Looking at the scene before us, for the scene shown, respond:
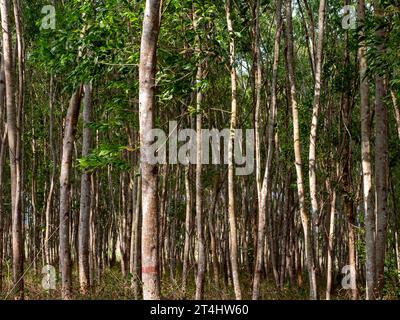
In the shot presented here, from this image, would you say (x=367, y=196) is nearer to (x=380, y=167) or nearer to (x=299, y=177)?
(x=380, y=167)

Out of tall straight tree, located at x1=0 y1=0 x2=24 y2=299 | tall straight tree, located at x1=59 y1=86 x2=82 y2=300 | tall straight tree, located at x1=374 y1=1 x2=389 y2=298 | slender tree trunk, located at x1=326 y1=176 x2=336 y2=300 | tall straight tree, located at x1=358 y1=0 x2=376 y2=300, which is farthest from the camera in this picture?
slender tree trunk, located at x1=326 y1=176 x2=336 y2=300

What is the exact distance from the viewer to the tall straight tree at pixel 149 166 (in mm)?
5965

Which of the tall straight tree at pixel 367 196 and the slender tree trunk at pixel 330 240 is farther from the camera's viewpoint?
the slender tree trunk at pixel 330 240

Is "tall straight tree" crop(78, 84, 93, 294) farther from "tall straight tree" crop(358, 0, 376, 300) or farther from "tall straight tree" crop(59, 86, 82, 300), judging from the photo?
"tall straight tree" crop(358, 0, 376, 300)

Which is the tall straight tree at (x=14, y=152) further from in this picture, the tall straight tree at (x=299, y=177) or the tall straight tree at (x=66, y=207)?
the tall straight tree at (x=299, y=177)

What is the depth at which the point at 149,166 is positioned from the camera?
608 cm

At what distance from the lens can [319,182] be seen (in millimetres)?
17703

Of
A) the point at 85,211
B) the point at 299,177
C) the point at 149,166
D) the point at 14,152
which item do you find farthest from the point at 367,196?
the point at 14,152

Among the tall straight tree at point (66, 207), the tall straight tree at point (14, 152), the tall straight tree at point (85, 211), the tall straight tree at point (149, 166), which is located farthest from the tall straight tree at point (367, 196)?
the tall straight tree at point (14, 152)

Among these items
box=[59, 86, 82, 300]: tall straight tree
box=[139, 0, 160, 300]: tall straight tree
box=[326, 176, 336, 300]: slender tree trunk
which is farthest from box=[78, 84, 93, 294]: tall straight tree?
box=[139, 0, 160, 300]: tall straight tree

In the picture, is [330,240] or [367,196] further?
[330,240]

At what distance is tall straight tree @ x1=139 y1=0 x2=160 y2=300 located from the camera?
19.6 ft

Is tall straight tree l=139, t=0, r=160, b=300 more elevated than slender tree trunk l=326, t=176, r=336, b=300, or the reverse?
tall straight tree l=139, t=0, r=160, b=300
